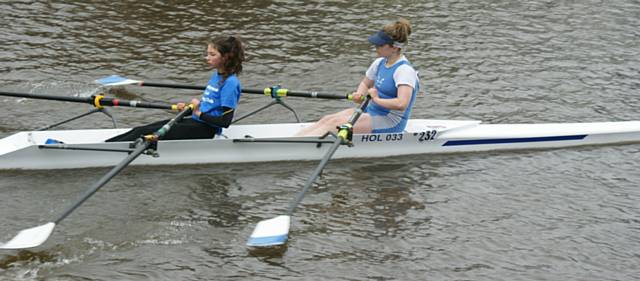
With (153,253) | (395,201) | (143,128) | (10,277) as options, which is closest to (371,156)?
(395,201)

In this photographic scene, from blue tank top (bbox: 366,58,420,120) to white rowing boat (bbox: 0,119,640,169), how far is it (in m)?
0.31

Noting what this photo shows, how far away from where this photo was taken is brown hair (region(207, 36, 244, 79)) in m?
8.63

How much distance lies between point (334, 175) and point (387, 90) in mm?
1170

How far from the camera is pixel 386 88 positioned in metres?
9.47

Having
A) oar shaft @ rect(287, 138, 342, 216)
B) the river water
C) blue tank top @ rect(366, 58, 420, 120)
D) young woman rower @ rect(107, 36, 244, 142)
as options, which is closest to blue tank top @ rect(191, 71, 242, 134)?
young woman rower @ rect(107, 36, 244, 142)

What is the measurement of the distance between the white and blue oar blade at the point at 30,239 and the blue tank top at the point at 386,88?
4149mm

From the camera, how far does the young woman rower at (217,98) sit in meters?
8.66

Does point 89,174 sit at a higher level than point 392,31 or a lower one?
lower

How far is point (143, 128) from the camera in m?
9.03

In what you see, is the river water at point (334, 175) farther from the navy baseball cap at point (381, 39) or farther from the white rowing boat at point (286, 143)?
the navy baseball cap at point (381, 39)

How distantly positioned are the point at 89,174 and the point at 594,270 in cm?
541

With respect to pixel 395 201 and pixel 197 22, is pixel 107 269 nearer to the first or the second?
pixel 395 201

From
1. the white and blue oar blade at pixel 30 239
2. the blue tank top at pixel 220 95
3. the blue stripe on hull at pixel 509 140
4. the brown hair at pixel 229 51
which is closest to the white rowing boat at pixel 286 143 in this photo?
the blue stripe on hull at pixel 509 140

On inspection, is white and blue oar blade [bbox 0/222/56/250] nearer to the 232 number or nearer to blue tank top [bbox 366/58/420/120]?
blue tank top [bbox 366/58/420/120]
